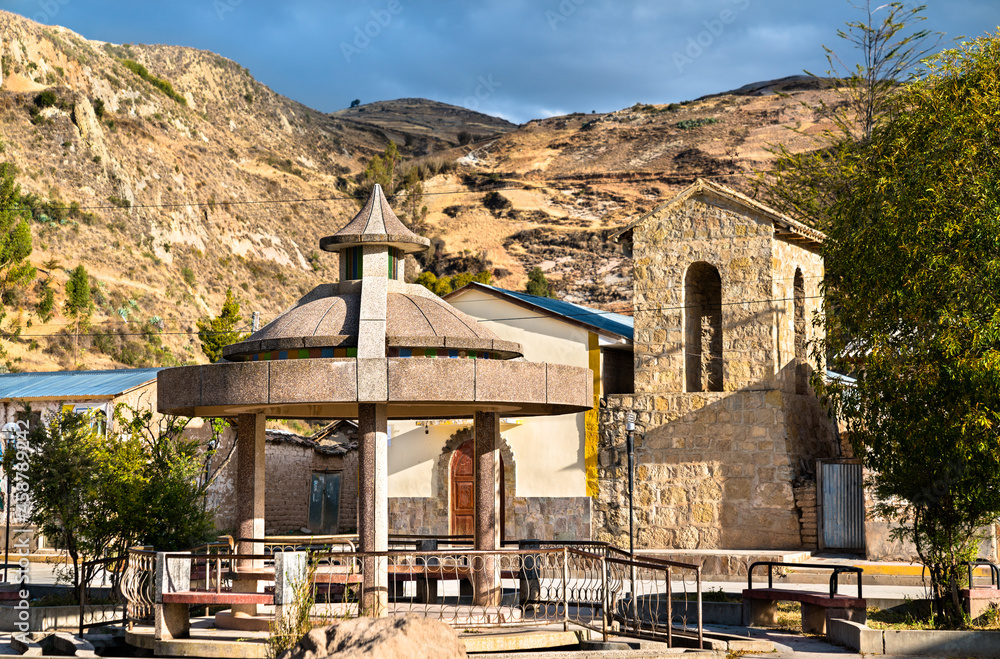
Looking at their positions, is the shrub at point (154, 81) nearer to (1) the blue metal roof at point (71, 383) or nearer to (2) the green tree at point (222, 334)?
(2) the green tree at point (222, 334)

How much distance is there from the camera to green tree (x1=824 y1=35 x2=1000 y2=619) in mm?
11523

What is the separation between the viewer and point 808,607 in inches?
500

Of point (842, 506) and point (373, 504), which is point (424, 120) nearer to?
point (842, 506)

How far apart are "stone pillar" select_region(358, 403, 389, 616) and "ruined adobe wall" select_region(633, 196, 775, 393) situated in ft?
43.1

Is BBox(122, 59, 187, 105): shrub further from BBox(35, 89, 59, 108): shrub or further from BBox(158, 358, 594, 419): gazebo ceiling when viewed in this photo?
BBox(158, 358, 594, 419): gazebo ceiling

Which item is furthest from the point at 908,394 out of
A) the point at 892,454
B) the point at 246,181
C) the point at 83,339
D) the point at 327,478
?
the point at 246,181

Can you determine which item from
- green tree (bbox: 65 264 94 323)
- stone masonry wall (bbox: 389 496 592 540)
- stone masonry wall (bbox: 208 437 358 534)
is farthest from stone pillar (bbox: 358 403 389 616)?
green tree (bbox: 65 264 94 323)

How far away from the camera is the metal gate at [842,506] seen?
20875 mm

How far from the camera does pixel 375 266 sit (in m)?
12.0

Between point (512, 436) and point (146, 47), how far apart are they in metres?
70.1

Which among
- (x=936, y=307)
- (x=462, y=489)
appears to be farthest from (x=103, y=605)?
(x=462, y=489)

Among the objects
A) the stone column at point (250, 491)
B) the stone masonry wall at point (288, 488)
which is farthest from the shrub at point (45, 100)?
the stone column at point (250, 491)

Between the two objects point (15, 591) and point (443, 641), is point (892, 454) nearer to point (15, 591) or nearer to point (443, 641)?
point (443, 641)

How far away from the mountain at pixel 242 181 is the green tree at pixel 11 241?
174 cm
